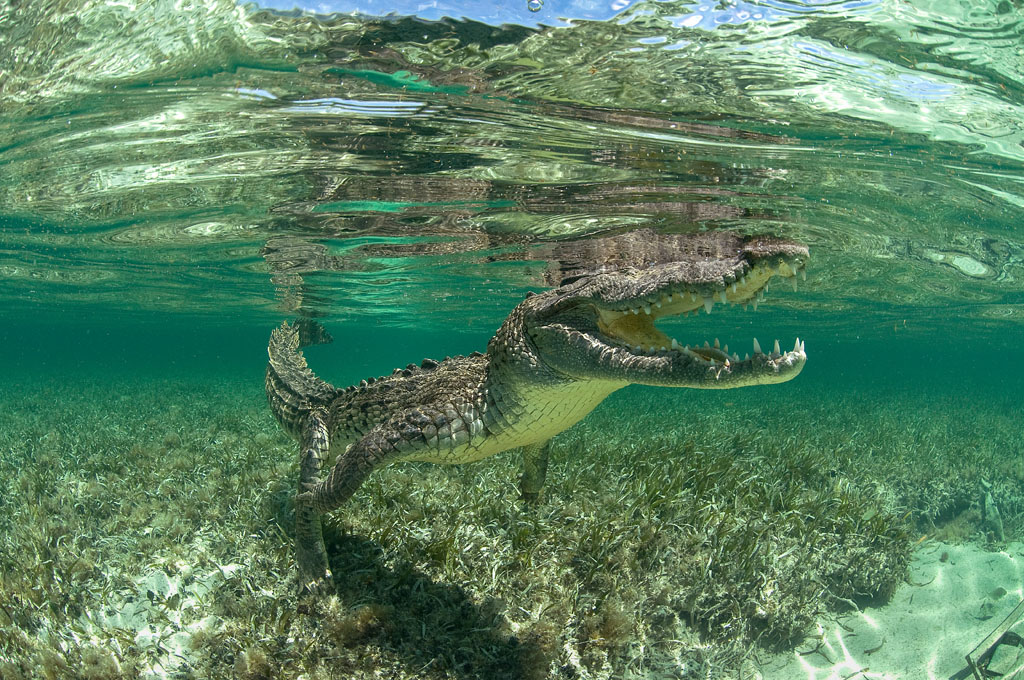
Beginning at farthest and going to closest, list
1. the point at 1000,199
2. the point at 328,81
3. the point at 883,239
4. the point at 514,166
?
1. the point at 883,239
2. the point at 1000,199
3. the point at 514,166
4. the point at 328,81

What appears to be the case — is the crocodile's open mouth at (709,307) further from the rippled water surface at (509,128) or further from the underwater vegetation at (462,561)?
the rippled water surface at (509,128)

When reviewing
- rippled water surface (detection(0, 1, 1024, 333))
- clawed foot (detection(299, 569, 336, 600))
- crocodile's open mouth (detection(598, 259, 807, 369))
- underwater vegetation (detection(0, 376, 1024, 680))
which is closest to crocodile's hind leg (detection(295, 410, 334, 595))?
clawed foot (detection(299, 569, 336, 600))

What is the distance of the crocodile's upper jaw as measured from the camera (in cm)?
279

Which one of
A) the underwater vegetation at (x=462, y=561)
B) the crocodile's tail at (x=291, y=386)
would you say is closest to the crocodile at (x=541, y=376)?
the crocodile's tail at (x=291, y=386)

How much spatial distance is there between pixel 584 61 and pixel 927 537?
726cm

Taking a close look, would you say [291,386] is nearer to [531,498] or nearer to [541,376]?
[531,498]

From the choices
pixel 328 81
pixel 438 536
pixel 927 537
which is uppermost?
pixel 328 81

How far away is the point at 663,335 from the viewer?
4062 millimetres

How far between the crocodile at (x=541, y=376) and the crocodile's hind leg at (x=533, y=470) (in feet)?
0.04

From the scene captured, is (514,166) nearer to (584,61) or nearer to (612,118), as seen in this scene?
(612,118)

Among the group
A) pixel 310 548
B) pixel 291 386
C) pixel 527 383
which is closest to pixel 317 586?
pixel 310 548

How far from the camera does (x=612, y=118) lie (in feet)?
22.6

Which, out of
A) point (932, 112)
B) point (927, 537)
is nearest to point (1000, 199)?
point (932, 112)

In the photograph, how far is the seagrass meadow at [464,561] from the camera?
3799mm
